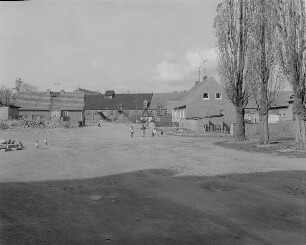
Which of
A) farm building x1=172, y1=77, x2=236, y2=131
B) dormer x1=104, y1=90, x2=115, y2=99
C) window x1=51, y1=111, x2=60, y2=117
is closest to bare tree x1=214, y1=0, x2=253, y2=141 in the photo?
farm building x1=172, y1=77, x2=236, y2=131

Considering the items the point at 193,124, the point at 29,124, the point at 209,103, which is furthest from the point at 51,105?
the point at 193,124

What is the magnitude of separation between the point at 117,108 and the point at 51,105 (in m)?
24.7

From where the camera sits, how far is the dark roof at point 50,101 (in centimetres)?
7438

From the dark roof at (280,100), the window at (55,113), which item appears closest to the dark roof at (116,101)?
the window at (55,113)

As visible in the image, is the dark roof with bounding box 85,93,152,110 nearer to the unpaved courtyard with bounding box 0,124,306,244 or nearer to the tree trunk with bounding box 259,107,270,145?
the tree trunk with bounding box 259,107,270,145

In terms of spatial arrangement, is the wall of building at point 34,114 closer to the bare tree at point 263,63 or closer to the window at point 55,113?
the window at point 55,113

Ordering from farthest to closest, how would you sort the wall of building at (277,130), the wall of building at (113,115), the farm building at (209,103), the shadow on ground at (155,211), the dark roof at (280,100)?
the wall of building at (113,115) → the dark roof at (280,100) → the farm building at (209,103) → the wall of building at (277,130) → the shadow on ground at (155,211)

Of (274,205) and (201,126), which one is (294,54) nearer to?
(274,205)

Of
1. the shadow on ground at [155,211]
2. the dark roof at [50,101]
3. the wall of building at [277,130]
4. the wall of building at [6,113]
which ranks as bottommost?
the shadow on ground at [155,211]

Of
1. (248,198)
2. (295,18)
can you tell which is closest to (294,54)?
(295,18)

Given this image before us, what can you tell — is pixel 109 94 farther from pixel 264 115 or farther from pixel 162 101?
pixel 264 115

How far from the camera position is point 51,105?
75.8m

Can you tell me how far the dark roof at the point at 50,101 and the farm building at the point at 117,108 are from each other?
1854cm

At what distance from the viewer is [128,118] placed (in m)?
95.1
